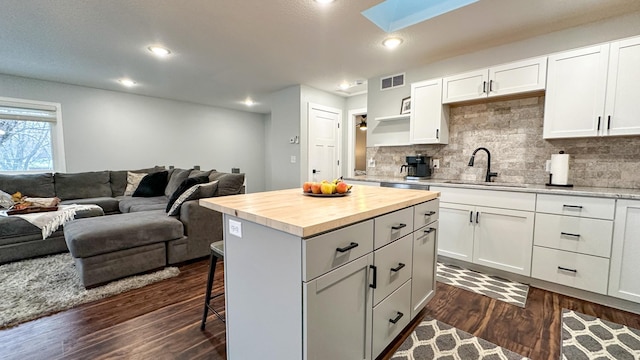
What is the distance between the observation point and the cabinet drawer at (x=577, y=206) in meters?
2.01

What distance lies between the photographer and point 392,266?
147 centimetres

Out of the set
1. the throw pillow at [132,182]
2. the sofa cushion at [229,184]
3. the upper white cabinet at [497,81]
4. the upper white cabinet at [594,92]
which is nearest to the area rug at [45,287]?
the sofa cushion at [229,184]

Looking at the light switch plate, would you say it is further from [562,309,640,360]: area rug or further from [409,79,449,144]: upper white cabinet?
[409,79,449,144]: upper white cabinet

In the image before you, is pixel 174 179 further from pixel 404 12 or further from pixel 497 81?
pixel 497 81

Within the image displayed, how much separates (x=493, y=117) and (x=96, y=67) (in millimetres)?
5249

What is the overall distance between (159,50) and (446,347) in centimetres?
397

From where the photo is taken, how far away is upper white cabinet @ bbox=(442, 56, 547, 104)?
8.24 ft

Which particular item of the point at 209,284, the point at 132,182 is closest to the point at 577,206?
the point at 209,284

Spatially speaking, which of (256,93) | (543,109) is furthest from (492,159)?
(256,93)

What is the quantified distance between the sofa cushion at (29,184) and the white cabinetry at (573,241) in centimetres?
617

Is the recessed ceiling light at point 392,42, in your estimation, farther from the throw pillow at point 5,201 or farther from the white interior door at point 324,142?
the throw pillow at point 5,201

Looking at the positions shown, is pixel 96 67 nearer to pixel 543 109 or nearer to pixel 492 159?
A: pixel 492 159

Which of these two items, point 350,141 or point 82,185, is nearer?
point 82,185

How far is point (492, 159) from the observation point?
3035 mm
